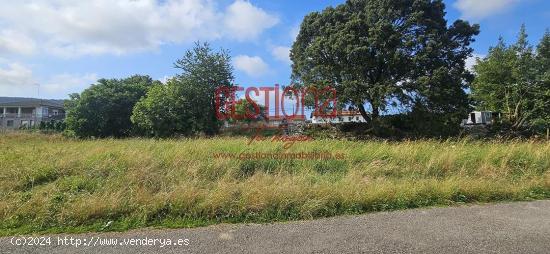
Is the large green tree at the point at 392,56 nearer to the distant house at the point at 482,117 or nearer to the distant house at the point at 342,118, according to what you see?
the distant house at the point at 342,118

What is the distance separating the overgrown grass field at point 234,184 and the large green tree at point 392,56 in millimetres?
13614

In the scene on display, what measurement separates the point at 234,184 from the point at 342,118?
807 inches

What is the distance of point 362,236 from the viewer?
401cm

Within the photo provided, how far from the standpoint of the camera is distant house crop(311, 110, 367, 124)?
24.2 meters

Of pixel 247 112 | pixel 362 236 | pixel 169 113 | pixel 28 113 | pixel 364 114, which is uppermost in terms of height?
pixel 28 113

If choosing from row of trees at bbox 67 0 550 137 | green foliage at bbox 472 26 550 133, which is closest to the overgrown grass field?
row of trees at bbox 67 0 550 137

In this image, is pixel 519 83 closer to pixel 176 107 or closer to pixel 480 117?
pixel 480 117

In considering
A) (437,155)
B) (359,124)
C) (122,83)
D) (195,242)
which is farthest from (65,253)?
(122,83)

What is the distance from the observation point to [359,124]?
24.9 m

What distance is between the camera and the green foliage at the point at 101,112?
29.0m

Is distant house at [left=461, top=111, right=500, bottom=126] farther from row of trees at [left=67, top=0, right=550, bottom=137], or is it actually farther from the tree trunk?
the tree trunk

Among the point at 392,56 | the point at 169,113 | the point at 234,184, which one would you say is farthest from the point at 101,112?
the point at 234,184

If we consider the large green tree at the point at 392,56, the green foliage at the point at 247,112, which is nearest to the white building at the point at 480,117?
the large green tree at the point at 392,56

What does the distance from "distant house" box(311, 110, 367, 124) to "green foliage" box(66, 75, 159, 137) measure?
1561 centimetres
